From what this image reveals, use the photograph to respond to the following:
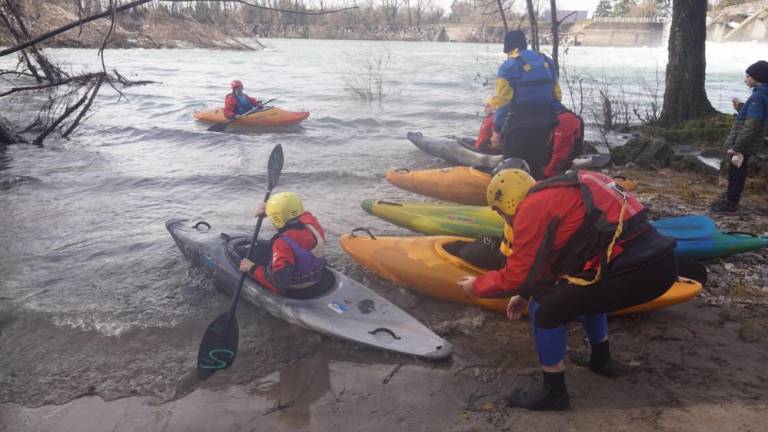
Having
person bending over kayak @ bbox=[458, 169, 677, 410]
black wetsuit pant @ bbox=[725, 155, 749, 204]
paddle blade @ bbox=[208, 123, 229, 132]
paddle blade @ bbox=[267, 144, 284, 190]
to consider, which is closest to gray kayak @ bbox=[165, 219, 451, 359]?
paddle blade @ bbox=[267, 144, 284, 190]

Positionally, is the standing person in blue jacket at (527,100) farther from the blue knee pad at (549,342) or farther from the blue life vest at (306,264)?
the blue knee pad at (549,342)

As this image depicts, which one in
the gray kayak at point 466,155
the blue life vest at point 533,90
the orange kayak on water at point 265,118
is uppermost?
the blue life vest at point 533,90

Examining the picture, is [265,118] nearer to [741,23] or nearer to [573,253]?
[573,253]

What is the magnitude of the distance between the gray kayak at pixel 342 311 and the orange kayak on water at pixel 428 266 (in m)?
0.47

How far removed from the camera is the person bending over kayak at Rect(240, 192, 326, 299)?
367 cm

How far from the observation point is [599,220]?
7.73ft

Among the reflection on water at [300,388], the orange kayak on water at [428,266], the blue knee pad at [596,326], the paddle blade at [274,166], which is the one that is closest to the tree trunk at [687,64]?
the orange kayak on water at [428,266]

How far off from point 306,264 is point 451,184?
3.54 metres

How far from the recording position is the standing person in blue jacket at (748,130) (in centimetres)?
511

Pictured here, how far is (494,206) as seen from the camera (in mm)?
2717

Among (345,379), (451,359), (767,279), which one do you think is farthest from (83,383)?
(767,279)

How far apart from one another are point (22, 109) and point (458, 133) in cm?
1059

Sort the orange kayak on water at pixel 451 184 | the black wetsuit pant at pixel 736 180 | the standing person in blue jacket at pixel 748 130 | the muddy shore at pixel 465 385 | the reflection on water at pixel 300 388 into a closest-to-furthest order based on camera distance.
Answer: the muddy shore at pixel 465 385, the reflection on water at pixel 300 388, the standing person in blue jacket at pixel 748 130, the black wetsuit pant at pixel 736 180, the orange kayak on water at pixel 451 184

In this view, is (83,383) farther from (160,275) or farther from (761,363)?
(761,363)
